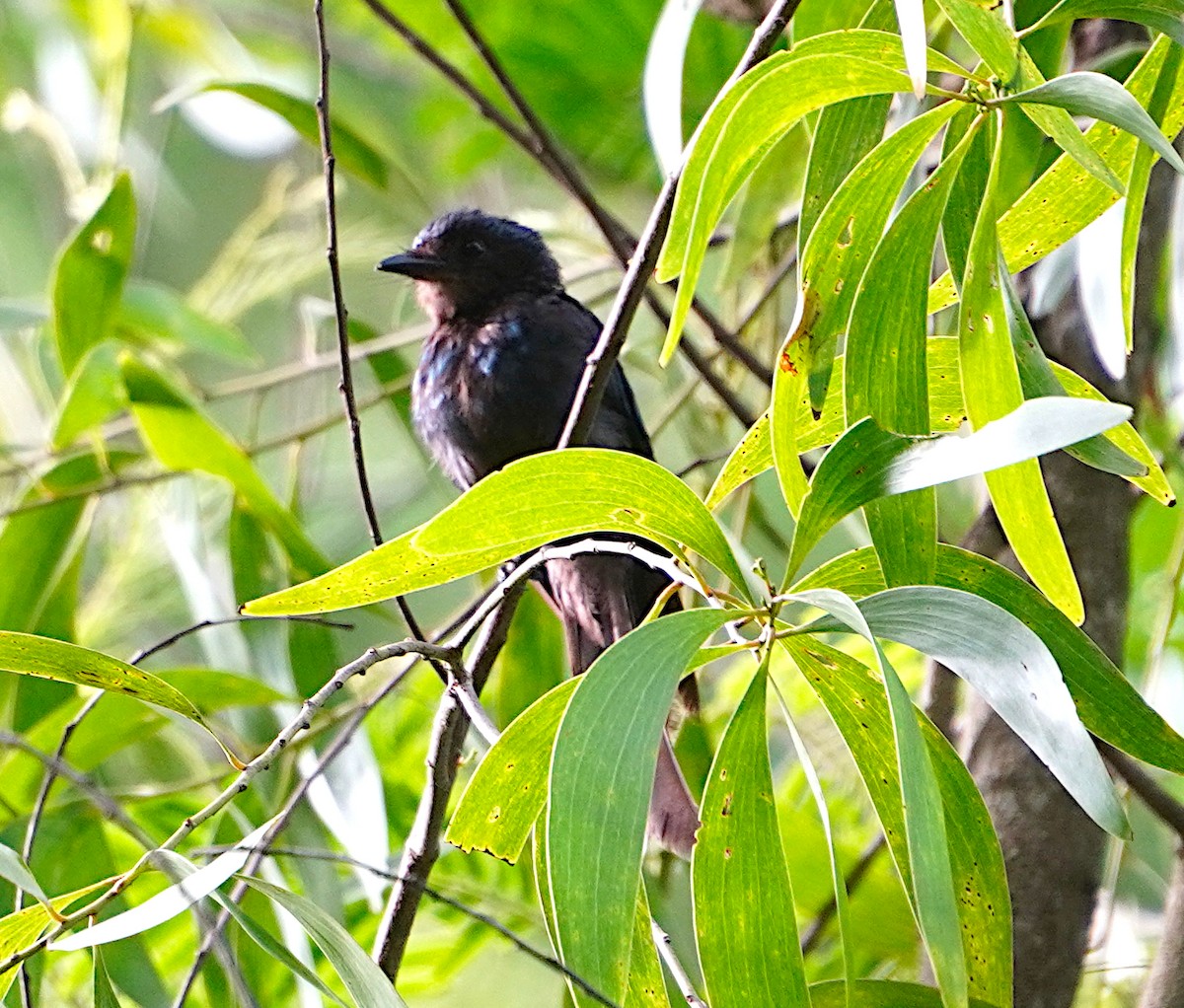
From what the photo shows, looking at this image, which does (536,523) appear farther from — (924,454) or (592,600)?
(592,600)

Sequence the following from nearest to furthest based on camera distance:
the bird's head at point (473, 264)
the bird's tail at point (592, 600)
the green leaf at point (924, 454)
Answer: the green leaf at point (924, 454), the bird's tail at point (592, 600), the bird's head at point (473, 264)

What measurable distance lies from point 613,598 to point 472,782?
1.19 m

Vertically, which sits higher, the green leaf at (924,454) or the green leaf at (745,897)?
the green leaf at (924,454)

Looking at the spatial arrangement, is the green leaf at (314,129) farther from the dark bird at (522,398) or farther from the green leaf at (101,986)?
the green leaf at (101,986)

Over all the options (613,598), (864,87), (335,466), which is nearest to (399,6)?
(613,598)

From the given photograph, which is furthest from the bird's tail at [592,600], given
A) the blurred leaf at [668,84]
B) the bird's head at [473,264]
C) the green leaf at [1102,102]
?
the green leaf at [1102,102]

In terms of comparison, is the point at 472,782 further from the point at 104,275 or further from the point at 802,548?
the point at 104,275

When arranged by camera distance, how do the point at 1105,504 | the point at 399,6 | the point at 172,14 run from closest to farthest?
the point at 1105,504, the point at 399,6, the point at 172,14

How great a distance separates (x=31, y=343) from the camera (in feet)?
7.93

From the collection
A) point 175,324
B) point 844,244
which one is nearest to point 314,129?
point 175,324

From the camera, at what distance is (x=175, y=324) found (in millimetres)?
2373

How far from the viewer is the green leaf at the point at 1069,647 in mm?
952

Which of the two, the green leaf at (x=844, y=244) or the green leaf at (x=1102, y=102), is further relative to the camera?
the green leaf at (x=844, y=244)

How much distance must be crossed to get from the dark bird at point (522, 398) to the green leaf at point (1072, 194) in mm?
1006
